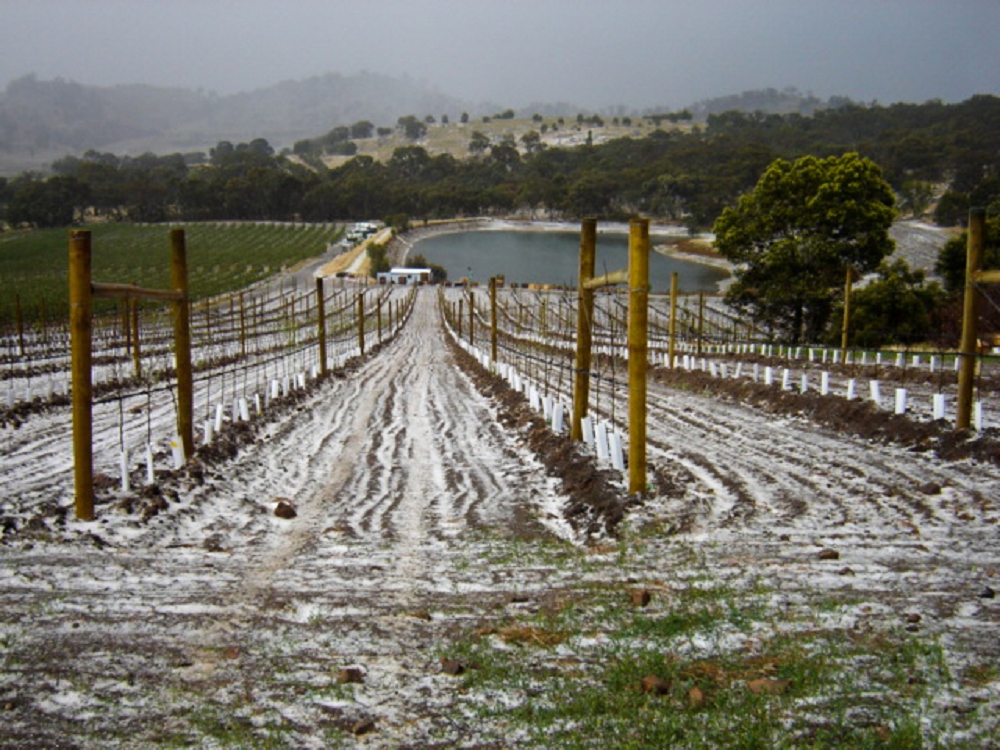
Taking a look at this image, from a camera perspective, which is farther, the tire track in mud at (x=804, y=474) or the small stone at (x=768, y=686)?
the tire track in mud at (x=804, y=474)

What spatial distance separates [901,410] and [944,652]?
830 cm

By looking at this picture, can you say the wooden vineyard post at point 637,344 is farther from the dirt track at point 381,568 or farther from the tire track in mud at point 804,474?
the tire track in mud at point 804,474

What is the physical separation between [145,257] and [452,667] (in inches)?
3261

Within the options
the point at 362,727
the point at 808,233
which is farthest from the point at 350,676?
the point at 808,233

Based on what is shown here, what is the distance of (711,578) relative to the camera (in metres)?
5.57

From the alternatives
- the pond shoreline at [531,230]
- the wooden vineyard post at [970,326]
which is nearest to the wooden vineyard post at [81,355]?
the wooden vineyard post at [970,326]

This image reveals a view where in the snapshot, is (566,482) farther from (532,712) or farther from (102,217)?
(102,217)

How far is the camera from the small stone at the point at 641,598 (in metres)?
5.20

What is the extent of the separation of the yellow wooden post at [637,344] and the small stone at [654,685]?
3.68 metres

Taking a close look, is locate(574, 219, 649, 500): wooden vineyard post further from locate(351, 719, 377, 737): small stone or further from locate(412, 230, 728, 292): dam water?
locate(412, 230, 728, 292): dam water

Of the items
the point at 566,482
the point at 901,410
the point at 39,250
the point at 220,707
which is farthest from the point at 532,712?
the point at 39,250

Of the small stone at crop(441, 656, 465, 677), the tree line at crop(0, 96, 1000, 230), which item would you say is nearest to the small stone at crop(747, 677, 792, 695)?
the small stone at crop(441, 656, 465, 677)

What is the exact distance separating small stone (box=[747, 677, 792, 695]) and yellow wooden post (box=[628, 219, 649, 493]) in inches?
147

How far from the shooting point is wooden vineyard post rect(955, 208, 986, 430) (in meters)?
10.2
